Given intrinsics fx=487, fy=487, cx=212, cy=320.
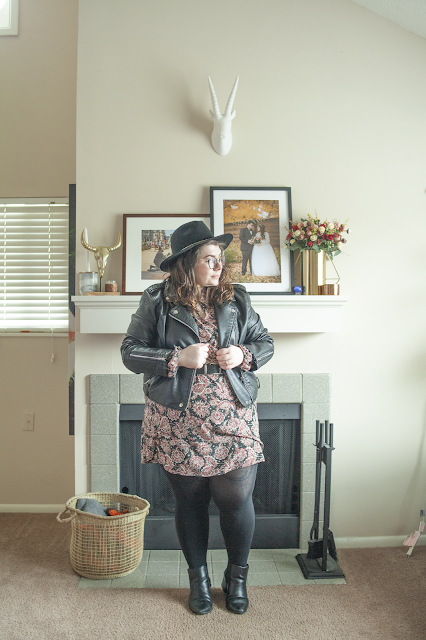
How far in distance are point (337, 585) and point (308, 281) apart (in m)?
1.38

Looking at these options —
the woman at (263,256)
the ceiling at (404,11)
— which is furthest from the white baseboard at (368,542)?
the ceiling at (404,11)

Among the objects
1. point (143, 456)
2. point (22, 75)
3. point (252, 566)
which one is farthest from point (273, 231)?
point (22, 75)

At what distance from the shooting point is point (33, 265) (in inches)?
122

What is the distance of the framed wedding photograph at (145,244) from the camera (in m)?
2.44

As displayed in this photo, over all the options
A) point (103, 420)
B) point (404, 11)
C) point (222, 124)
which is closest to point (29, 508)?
point (103, 420)

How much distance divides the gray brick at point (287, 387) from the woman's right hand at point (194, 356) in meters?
0.87

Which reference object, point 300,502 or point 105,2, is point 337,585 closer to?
point 300,502

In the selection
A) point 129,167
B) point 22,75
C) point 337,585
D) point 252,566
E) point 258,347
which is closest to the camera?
point 258,347

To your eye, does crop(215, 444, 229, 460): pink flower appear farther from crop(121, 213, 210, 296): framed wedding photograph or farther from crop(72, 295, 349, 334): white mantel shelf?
crop(121, 213, 210, 296): framed wedding photograph

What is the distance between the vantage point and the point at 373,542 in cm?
251

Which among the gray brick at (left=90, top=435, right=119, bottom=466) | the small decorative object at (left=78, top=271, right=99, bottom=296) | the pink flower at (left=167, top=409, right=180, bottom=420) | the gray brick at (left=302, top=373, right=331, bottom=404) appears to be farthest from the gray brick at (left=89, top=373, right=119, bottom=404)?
the gray brick at (left=302, top=373, right=331, bottom=404)

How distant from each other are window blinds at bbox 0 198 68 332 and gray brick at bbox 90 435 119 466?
0.92 metres

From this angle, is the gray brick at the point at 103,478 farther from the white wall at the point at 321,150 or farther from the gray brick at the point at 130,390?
the white wall at the point at 321,150

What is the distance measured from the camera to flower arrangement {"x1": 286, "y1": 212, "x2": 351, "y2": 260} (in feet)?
7.64
